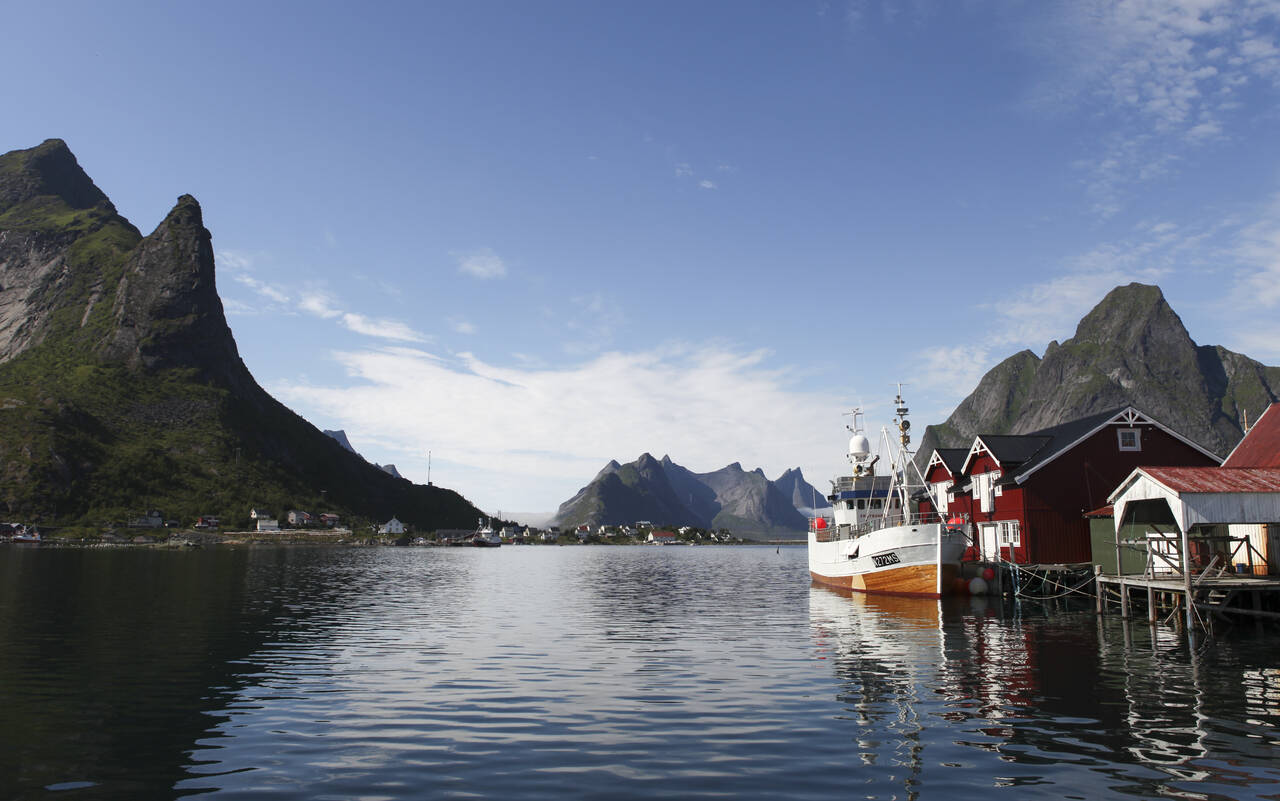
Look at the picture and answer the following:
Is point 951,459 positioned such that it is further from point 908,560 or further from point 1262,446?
point 1262,446

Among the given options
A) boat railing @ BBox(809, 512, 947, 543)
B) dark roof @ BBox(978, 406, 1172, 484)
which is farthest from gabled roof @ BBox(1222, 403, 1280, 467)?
boat railing @ BBox(809, 512, 947, 543)

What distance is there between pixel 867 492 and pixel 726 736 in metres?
50.2

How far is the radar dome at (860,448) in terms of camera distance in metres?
68.9

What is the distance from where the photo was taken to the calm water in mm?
14031

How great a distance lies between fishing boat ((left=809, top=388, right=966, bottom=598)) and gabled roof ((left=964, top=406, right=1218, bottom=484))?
5.68m

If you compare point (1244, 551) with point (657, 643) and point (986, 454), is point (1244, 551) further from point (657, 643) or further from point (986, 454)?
point (657, 643)

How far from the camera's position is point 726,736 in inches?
675

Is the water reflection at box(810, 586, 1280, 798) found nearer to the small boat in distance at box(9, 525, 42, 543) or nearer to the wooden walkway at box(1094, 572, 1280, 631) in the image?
the wooden walkway at box(1094, 572, 1280, 631)

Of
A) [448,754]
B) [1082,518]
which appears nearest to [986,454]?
[1082,518]

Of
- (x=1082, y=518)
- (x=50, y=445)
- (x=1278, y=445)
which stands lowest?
(x=1082, y=518)

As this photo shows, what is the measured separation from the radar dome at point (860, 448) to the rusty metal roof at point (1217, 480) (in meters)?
31.6

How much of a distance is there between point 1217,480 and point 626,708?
31.8 m

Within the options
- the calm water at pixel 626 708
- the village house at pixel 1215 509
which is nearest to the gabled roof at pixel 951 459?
the village house at pixel 1215 509

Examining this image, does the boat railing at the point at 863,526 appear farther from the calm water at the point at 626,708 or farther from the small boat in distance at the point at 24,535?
the small boat in distance at the point at 24,535
